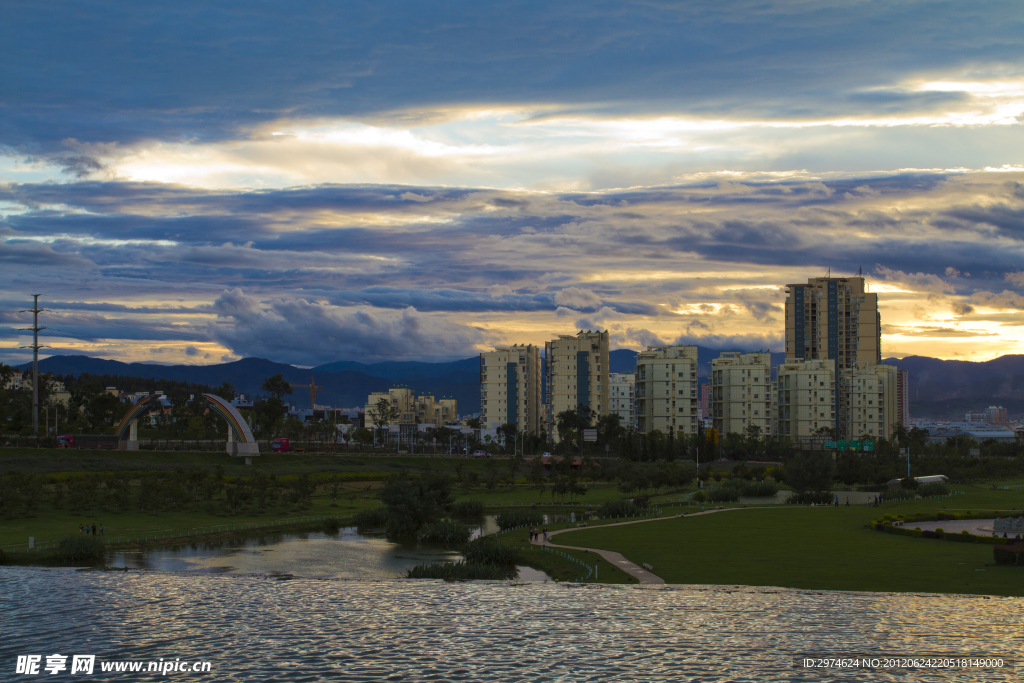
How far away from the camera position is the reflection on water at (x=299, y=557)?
48469mm

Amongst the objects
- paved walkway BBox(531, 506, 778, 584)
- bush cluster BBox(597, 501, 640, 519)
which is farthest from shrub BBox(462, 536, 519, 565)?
bush cluster BBox(597, 501, 640, 519)

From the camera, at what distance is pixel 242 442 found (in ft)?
382

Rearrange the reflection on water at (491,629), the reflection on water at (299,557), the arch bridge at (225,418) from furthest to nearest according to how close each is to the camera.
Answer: the arch bridge at (225,418) → the reflection on water at (299,557) → the reflection on water at (491,629)

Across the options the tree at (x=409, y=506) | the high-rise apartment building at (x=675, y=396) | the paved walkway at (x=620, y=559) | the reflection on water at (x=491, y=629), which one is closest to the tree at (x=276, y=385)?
the high-rise apartment building at (x=675, y=396)

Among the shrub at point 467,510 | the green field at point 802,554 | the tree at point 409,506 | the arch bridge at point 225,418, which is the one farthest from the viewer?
the arch bridge at point 225,418

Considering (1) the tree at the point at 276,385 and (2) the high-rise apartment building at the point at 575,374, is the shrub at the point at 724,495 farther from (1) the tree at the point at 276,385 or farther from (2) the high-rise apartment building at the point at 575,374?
(2) the high-rise apartment building at the point at 575,374

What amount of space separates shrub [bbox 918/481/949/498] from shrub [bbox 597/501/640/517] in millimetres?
36397

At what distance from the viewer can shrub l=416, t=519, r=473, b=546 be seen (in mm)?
62906

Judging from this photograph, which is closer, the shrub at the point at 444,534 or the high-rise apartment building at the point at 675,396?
the shrub at the point at 444,534

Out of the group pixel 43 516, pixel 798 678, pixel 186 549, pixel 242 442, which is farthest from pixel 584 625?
pixel 242 442

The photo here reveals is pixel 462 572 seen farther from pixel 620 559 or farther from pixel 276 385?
pixel 276 385

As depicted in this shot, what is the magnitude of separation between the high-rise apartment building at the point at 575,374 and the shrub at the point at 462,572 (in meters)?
146

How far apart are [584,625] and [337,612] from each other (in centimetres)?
1123

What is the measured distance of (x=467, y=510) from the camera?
7900 cm
